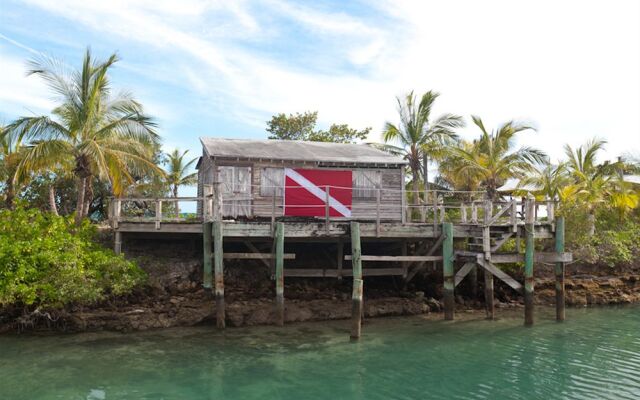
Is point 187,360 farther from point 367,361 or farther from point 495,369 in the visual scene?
point 495,369

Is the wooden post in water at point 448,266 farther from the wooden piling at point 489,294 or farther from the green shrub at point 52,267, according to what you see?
the green shrub at point 52,267

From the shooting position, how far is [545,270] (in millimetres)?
21094

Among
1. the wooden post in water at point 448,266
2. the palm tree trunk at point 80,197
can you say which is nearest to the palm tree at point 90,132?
the palm tree trunk at point 80,197

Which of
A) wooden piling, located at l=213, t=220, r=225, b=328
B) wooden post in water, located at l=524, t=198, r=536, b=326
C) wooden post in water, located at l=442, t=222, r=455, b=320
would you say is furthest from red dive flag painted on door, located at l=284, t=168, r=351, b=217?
wooden post in water, located at l=524, t=198, r=536, b=326

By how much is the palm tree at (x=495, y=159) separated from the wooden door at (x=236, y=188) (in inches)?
382

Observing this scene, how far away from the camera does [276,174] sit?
59.9 feet

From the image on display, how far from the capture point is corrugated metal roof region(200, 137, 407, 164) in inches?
707

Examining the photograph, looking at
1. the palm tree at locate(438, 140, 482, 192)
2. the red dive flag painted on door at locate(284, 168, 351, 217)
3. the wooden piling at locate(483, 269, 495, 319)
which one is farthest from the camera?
the palm tree at locate(438, 140, 482, 192)

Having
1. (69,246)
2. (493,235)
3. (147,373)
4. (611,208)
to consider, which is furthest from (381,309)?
(611,208)

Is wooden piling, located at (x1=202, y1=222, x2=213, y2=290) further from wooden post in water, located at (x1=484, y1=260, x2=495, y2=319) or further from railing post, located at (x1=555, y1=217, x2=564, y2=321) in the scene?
railing post, located at (x1=555, y1=217, x2=564, y2=321)

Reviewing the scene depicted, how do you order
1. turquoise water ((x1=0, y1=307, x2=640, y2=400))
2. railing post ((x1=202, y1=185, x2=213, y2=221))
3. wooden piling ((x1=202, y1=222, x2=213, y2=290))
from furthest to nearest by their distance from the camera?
1. wooden piling ((x1=202, y1=222, x2=213, y2=290))
2. railing post ((x1=202, y1=185, x2=213, y2=221))
3. turquoise water ((x1=0, y1=307, x2=640, y2=400))

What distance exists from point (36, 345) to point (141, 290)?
3625mm

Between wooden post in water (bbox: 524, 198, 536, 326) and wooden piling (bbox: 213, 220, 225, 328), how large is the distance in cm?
889

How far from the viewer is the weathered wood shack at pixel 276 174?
1780 cm
